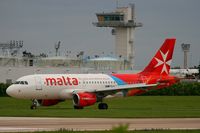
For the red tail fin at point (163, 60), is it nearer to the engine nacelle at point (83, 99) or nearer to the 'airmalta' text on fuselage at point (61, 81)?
the 'airmalta' text on fuselage at point (61, 81)

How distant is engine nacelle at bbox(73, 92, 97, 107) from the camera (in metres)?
54.2

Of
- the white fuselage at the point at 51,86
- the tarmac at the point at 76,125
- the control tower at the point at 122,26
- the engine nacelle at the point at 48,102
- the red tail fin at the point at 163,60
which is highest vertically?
the control tower at the point at 122,26

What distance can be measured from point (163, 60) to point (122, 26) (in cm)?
9795

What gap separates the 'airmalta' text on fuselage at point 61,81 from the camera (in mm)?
56188

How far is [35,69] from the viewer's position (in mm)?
106312

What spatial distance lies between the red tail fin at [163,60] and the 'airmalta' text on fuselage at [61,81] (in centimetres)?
769

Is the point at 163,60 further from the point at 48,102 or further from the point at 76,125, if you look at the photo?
the point at 76,125

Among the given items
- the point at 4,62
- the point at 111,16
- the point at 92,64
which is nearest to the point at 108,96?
the point at 4,62

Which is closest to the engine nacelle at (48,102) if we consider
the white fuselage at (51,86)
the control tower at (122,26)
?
the white fuselage at (51,86)

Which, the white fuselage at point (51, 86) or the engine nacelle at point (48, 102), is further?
the engine nacelle at point (48, 102)

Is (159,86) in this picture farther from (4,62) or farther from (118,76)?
(4,62)

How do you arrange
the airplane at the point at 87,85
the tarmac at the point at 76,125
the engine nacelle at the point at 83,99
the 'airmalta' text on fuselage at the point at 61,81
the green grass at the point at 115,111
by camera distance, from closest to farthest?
the tarmac at the point at 76,125 → the green grass at the point at 115,111 → the engine nacelle at the point at 83,99 → the airplane at the point at 87,85 → the 'airmalta' text on fuselage at the point at 61,81

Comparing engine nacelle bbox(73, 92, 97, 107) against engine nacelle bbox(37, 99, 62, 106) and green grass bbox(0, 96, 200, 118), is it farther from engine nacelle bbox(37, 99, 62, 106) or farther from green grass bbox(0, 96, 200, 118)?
engine nacelle bbox(37, 99, 62, 106)

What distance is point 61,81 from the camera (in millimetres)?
56594
